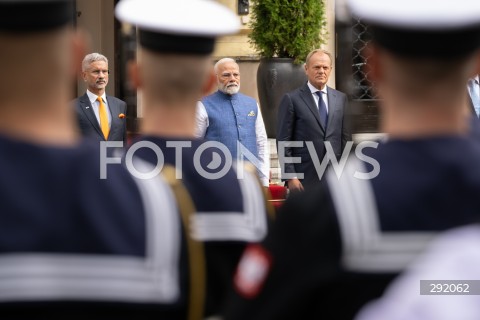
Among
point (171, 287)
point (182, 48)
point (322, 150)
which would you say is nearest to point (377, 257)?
point (171, 287)

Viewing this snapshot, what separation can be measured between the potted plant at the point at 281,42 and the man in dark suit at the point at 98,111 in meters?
5.85

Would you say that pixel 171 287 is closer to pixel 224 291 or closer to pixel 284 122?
pixel 224 291

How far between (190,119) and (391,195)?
106 centimetres

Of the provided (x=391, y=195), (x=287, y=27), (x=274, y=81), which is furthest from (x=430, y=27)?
(x=287, y=27)

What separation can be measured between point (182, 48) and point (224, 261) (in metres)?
0.55

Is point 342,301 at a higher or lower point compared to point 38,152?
lower

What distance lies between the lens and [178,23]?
110 inches

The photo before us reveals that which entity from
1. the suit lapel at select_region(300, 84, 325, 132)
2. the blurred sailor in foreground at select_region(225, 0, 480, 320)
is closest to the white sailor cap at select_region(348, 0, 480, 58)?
the blurred sailor in foreground at select_region(225, 0, 480, 320)

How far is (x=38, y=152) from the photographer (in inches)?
73.1

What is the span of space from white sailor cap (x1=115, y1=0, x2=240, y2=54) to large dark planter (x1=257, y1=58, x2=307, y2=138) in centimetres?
1117

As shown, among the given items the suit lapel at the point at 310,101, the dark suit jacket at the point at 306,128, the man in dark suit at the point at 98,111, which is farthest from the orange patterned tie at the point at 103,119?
the suit lapel at the point at 310,101

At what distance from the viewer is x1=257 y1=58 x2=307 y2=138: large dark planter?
46.5 feet

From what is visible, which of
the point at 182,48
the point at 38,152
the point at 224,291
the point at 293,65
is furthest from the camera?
the point at 293,65

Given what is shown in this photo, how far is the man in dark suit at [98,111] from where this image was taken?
26.2 ft
